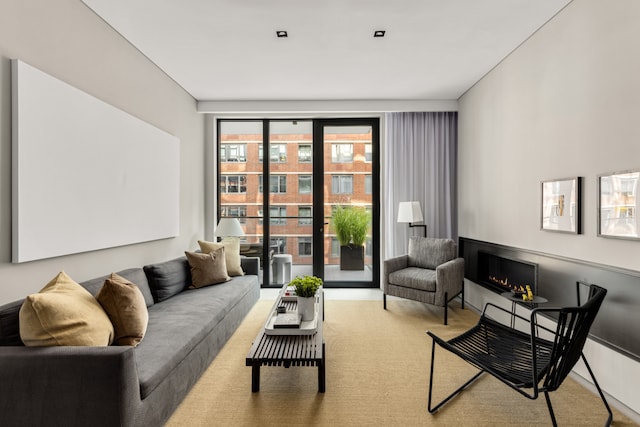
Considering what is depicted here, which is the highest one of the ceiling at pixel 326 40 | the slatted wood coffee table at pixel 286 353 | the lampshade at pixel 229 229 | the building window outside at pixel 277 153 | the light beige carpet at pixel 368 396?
the ceiling at pixel 326 40

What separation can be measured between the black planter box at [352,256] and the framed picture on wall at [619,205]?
338cm

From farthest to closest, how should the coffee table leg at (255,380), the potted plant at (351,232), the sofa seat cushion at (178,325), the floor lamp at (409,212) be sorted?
the potted plant at (351,232), the floor lamp at (409,212), the coffee table leg at (255,380), the sofa seat cushion at (178,325)

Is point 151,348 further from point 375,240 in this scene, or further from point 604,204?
point 375,240

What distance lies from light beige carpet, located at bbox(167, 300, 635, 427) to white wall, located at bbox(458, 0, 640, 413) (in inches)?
21.7

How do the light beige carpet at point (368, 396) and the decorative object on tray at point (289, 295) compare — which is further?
the decorative object on tray at point (289, 295)

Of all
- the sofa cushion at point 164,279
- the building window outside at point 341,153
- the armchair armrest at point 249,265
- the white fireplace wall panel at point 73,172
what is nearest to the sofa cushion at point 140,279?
the sofa cushion at point 164,279

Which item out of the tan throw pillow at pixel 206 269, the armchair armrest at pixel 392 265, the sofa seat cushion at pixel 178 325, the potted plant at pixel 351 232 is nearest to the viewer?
the sofa seat cushion at pixel 178 325

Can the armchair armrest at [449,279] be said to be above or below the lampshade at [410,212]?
below

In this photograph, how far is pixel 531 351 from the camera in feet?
7.10

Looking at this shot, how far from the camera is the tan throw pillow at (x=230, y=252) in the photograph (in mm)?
4285

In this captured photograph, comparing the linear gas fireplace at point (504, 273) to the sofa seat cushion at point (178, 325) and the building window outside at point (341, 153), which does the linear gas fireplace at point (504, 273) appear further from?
the sofa seat cushion at point (178, 325)

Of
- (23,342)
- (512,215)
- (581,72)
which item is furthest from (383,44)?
(23,342)

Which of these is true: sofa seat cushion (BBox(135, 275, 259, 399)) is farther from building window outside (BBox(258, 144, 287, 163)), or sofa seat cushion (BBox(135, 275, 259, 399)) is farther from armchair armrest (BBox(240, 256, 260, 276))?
building window outside (BBox(258, 144, 287, 163))

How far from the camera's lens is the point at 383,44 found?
3311 mm
